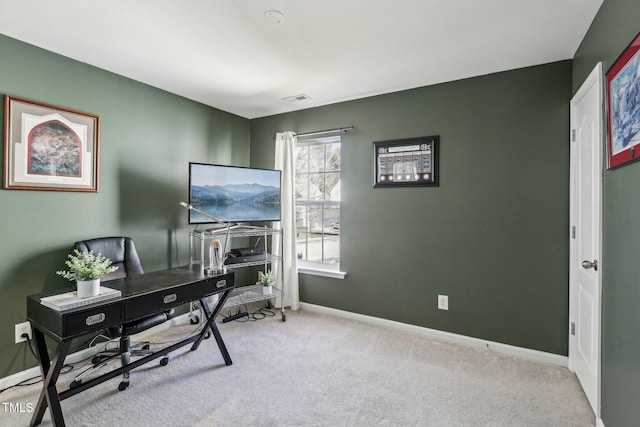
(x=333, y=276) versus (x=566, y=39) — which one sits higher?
(x=566, y=39)

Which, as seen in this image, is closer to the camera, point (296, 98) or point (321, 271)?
point (296, 98)

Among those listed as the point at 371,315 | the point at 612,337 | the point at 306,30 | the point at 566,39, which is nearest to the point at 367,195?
the point at 371,315

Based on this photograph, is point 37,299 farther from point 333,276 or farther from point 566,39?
point 566,39

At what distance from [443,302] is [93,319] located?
8.86 feet

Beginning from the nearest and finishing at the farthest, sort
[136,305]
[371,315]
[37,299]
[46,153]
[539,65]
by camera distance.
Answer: [37,299]
[136,305]
[46,153]
[539,65]
[371,315]

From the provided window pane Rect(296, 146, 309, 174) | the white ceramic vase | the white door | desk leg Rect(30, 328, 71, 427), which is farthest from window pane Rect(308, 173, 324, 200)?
desk leg Rect(30, 328, 71, 427)

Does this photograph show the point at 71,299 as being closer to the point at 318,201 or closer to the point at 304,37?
the point at 304,37

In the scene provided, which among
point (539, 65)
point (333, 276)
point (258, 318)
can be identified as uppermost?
point (539, 65)

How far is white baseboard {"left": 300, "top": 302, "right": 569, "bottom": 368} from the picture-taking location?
8.21ft

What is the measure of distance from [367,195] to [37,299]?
2.71 m

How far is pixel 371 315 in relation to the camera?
332 cm

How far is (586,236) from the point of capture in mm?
2121

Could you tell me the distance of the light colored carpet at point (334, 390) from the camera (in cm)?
186

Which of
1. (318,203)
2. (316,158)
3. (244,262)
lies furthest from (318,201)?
(244,262)
